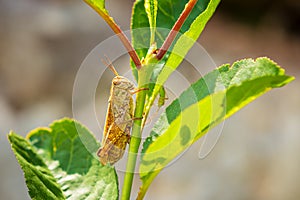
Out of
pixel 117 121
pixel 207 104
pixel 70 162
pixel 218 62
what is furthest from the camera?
pixel 218 62

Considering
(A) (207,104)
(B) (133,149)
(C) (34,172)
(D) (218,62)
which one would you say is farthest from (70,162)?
(D) (218,62)

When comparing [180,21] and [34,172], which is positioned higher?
[180,21]

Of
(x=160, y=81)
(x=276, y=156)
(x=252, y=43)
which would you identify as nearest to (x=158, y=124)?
(x=160, y=81)

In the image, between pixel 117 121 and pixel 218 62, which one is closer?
pixel 117 121

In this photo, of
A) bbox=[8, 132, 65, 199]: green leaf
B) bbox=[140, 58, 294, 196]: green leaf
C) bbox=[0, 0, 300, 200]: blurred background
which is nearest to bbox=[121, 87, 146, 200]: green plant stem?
bbox=[140, 58, 294, 196]: green leaf

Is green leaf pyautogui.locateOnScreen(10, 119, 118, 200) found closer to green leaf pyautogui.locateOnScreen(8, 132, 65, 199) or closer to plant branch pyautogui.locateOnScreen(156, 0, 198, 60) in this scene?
green leaf pyautogui.locateOnScreen(8, 132, 65, 199)

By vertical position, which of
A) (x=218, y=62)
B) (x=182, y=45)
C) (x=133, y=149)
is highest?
(x=218, y=62)

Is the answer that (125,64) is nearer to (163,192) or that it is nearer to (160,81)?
(163,192)

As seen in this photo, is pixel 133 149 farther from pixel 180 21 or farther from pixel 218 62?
pixel 218 62

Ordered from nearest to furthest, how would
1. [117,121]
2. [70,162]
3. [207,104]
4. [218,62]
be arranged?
1. [207,104]
2. [117,121]
3. [70,162]
4. [218,62]
